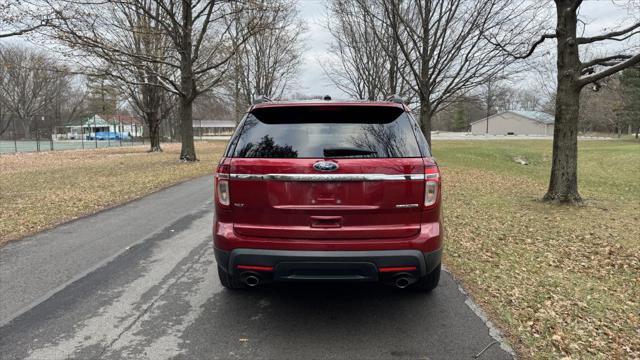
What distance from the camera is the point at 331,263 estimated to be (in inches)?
126

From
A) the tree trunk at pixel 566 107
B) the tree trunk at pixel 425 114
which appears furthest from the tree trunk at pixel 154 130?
the tree trunk at pixel 566 107

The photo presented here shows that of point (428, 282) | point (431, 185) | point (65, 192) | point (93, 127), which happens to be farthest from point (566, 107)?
point (93, 127)

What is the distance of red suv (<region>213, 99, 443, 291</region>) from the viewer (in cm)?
→ 322

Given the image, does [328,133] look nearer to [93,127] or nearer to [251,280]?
[251,280]

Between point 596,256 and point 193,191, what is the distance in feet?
30.0

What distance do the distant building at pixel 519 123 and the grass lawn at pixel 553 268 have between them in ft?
287

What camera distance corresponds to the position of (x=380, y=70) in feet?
83.5

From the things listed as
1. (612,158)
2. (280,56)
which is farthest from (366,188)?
(280,56)

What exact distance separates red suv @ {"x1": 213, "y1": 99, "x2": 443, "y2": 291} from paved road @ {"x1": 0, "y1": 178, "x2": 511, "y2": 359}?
1.69 feet

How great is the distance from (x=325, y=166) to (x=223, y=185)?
2.69ft

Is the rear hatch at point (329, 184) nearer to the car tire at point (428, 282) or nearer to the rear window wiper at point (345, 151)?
the rear window wiper at point (345, 151)

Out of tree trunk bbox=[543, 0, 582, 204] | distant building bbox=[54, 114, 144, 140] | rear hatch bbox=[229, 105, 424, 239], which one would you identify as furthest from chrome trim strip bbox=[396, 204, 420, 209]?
distant building bbox=[54, 114, 144, 140]

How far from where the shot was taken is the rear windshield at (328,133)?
10.9 ft

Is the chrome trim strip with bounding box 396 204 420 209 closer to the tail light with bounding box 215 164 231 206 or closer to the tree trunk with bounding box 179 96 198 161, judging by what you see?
the tail light with bounding box 215 164 231 206
